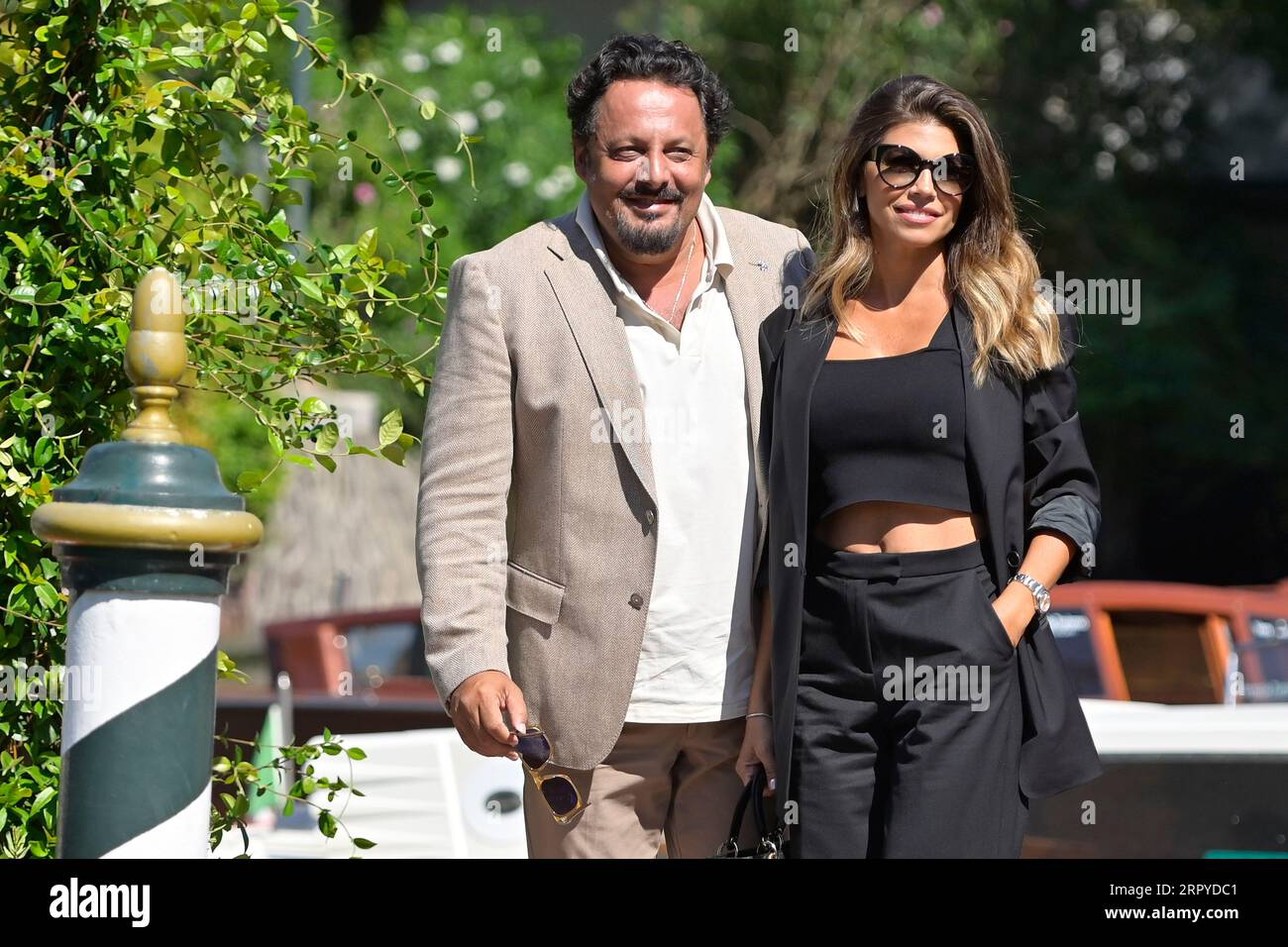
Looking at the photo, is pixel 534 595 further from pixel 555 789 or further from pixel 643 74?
pixel 643 74

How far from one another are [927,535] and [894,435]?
0.18 m

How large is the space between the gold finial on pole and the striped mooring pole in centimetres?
8

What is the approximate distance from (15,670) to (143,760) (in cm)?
79

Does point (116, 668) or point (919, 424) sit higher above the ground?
point (919, 424)

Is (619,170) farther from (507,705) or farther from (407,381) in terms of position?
(507,705)

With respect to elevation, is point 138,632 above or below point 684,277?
below

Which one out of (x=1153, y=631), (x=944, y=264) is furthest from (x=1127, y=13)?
(x=944, y=264)

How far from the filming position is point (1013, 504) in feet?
9.43

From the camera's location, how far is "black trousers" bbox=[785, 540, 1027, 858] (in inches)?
108

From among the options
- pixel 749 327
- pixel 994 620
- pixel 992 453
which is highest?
pixel 749 327

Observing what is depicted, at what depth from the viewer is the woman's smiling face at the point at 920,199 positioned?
9.61 ft

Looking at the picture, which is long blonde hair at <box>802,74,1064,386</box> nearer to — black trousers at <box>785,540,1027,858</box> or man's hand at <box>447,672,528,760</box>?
black trousers at <box>785,540,1027,858</box>

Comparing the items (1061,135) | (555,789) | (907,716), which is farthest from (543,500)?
(1061,135)
